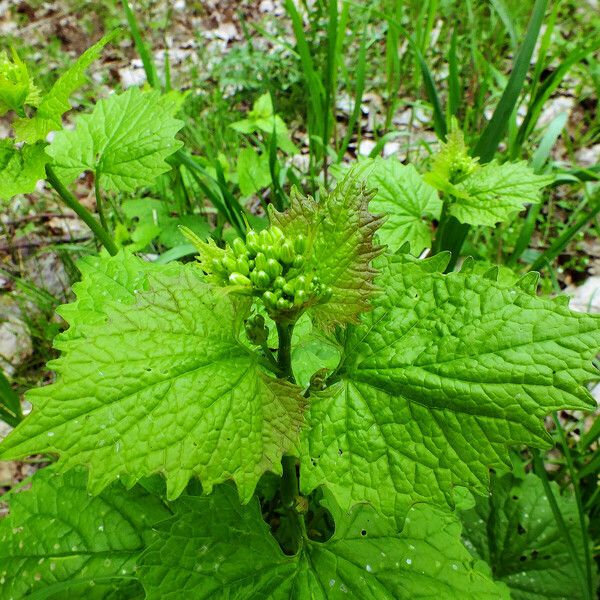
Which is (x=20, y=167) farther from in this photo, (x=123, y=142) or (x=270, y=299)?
(x=270, y=299)

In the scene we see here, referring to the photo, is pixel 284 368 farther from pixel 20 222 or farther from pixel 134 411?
pixel 20 222

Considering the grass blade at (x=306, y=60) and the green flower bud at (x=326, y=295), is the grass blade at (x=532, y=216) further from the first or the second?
the green flower bud at (x=326, y=295)

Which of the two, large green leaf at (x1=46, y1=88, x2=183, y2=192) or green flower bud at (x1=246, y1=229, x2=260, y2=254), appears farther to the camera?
large green leaf at (x1=46, y1=88, x2=183, y2=192)

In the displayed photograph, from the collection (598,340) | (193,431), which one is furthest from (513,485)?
(193,431)

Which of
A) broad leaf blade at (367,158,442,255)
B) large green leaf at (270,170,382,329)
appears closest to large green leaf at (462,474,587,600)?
broad leaf blade at (367,158,442,255)

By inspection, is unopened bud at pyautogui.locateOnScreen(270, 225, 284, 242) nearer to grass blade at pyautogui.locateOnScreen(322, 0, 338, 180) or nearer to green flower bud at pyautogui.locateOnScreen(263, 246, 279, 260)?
green flower bud at pyautogui.locateOnScreen(263, 246, 279, 260)

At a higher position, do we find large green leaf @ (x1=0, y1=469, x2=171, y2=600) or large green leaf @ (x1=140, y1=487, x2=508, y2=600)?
large green leaf @ (x1=140, y1=487, x2=508, y2=600)

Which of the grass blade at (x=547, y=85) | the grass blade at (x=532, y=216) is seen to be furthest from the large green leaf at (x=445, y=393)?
the grass blade at (x=547, y=85)
